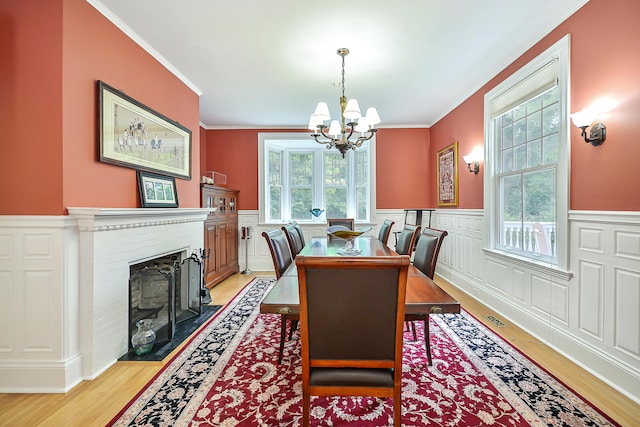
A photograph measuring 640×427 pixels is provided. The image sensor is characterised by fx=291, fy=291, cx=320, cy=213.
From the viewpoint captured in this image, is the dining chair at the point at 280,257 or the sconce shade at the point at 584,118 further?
the dining chair at the point at 280,257

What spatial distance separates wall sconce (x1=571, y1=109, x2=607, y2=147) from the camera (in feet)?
6.65

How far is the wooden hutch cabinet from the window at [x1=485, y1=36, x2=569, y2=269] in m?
3.69

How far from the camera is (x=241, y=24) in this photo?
7.95 feet

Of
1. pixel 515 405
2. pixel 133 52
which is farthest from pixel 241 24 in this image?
pixel 515 405

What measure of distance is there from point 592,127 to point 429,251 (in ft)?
4.77

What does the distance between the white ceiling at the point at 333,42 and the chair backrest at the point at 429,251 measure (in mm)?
1724

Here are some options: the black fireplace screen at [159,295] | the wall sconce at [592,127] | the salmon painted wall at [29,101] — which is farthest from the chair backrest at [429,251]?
the salmon painted wall at [29,101]

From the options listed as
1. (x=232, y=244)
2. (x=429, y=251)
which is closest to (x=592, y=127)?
(x=429, y=251)

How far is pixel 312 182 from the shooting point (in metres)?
5.81

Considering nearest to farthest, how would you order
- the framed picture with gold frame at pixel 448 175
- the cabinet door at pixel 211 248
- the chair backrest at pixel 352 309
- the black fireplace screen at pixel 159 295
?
the chair backrest at pixel 352 309
the black fireplace screen at pixel 159 295
the cabinet door at pixel 211 248
the framed picture with gold frame at pixel 448 175

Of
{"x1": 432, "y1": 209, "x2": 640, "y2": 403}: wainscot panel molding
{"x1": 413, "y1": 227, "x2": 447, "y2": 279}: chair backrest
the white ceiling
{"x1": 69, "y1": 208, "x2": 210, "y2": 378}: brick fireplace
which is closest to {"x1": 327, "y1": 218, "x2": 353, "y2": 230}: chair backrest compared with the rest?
the white ceiling

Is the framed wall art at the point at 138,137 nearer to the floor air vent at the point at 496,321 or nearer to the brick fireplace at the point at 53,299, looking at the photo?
the brick fireplace at the point at 53,299

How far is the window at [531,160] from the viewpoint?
2385 millimetres

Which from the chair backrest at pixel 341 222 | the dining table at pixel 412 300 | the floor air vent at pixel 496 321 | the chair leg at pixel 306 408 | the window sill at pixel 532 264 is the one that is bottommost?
the floor air vent at pixel 496 321
